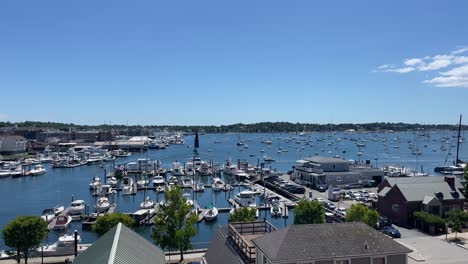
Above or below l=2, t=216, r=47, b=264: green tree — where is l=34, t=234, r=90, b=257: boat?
below

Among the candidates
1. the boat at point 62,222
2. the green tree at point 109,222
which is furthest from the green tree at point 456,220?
the boat at point 62,222

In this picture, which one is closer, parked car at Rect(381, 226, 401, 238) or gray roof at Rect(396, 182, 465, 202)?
parked car at Rect(381, 226, 401, 238)

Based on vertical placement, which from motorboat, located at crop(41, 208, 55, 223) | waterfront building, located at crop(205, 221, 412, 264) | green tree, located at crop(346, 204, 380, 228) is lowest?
motorboat, located at crop(41, 208, 55, 223)

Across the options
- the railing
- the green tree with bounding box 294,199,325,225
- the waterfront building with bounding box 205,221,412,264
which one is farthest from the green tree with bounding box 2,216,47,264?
the green tree with bounding box 294,199,325,225

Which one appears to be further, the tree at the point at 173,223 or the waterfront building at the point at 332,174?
the waterfront building at the point at 332,174

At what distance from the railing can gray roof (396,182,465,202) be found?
2229 cm

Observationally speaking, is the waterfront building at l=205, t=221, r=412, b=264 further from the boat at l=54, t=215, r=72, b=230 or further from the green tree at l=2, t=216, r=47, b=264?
the boat at l=54, t=215, r=72, b=230

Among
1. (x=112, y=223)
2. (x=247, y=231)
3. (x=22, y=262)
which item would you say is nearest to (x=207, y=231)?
(x=112, y=223)

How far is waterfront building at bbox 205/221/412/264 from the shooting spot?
19969mm

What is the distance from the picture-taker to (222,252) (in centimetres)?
2484

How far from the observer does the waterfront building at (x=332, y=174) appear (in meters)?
69.1

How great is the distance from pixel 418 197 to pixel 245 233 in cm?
2467

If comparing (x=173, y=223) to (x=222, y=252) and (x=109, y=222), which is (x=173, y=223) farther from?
(x=222, y=252)

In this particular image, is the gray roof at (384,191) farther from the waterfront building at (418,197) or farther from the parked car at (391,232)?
the parked car at (391,232)
